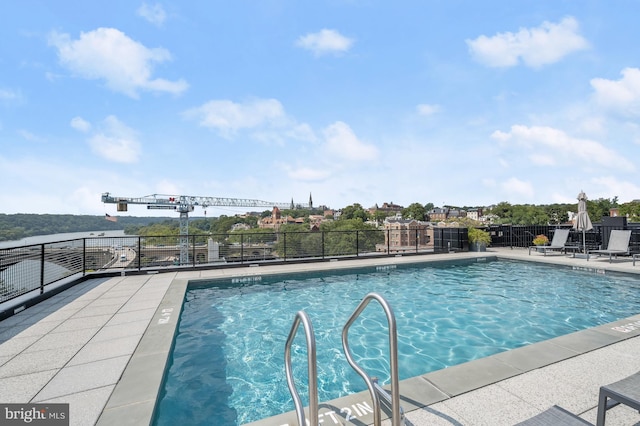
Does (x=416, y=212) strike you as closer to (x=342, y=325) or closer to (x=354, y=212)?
(x=354, y=212)

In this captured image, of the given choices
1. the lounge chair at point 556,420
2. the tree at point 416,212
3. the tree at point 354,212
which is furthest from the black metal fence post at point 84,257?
the tree at point 354,212

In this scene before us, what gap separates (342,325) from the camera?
4.69 meters

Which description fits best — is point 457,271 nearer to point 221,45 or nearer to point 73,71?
point 221,45

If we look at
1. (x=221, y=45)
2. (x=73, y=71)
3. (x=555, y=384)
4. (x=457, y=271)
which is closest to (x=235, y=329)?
(x=555, y=384)

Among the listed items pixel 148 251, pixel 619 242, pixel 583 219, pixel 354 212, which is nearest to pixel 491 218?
pixel 354 212

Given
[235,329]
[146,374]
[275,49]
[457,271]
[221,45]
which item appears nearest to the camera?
[146,374]

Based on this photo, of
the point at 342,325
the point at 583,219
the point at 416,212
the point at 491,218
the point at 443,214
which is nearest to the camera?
the point at 342,325

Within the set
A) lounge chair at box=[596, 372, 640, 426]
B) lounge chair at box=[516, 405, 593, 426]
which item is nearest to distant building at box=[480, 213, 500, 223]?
lounge chair at box=[596, 372, 640, 426]

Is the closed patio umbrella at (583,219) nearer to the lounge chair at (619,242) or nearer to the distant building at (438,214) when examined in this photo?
the lounge chair at (619,242)

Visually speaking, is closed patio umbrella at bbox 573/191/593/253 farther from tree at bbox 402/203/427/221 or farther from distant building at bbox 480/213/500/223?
distant building at bbox 480/213/500/223

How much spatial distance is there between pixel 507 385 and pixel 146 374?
9.92 feet

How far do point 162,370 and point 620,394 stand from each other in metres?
3.21

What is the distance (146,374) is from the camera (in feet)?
8.36

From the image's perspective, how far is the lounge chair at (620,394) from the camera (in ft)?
4.62
